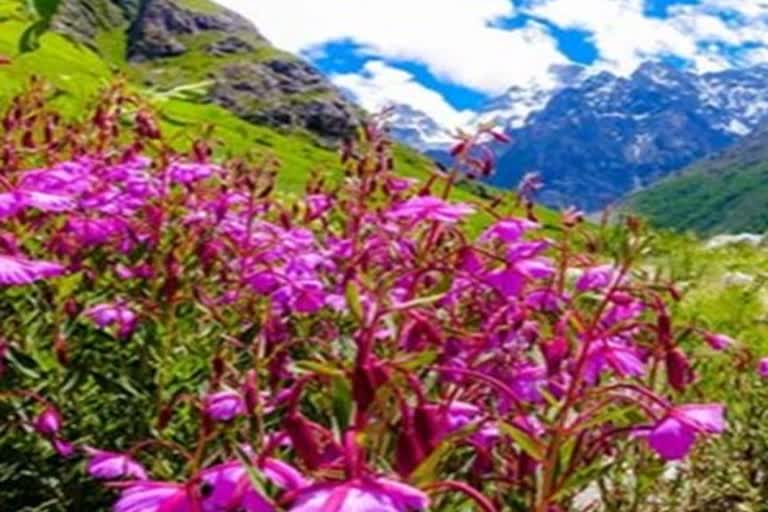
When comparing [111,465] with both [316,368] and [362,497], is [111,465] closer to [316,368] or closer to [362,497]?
[316,368]

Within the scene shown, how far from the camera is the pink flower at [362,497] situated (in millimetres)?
1441

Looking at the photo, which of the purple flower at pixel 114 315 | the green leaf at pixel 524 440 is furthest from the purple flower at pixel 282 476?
the purple flower at pixel 114 315

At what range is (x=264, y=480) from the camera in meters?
1.67

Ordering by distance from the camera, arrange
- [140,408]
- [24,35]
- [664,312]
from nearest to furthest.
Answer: [24,35], [664,312], [140,408]

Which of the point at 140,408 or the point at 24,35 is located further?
the point at 140,408

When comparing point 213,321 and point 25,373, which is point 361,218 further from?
point 25,373

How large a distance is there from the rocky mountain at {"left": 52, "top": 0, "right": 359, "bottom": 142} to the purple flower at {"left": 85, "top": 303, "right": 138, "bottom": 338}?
5802 inches

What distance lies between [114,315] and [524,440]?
8.21 ft

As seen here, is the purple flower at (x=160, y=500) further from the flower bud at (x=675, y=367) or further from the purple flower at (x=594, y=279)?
the purple flower at (x=594, y=279)

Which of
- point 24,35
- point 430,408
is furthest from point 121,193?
point 24,35

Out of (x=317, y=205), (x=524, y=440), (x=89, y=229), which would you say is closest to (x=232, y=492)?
(x=524, y=440)

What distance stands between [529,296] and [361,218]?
968 millimetres

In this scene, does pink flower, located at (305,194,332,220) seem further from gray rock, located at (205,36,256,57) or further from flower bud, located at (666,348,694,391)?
gray rock, located at (205,36,256,57)

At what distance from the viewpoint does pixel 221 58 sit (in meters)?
172
